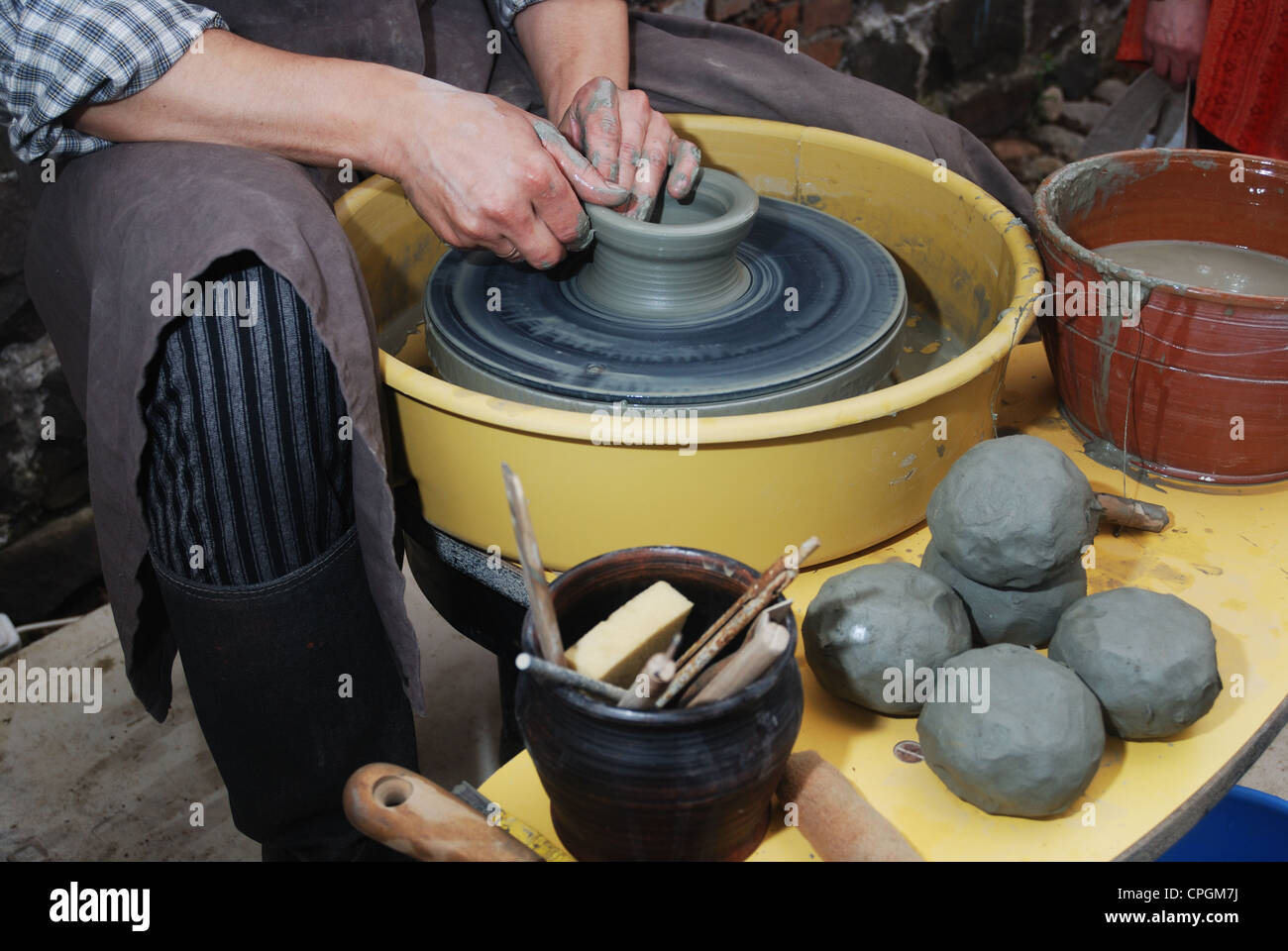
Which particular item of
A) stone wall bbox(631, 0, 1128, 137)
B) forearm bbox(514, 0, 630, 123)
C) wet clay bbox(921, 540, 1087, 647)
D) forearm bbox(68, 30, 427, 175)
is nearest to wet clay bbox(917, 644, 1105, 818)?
wet clay bbox(921, 540, 1087, 647)

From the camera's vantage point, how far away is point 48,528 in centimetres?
215

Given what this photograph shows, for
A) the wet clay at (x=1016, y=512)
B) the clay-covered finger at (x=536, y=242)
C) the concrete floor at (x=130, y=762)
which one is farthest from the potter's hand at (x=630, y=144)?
the concrete floor at (x=130, y=762)

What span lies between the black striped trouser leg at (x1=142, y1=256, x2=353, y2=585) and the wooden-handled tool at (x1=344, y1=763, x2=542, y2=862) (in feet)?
1.15

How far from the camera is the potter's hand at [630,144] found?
131 cm

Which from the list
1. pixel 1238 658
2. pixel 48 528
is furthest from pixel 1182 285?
pixel 48 528

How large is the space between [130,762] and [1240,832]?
67.1 inches

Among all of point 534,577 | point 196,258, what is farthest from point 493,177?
point 534,577

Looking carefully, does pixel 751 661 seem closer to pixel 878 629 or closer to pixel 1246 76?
pixel 878 629

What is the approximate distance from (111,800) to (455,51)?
1.29 meters

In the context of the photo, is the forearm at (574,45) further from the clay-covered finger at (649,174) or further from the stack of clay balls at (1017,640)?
the stack of clay balls at (1017,640)

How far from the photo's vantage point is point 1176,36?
6.78 feet
